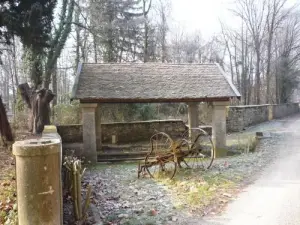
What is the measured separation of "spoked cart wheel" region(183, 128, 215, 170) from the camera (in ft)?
30.3

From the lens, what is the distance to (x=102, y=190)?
7.55 metres

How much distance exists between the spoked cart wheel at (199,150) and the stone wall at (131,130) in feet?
6.60

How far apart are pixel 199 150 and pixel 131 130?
893 centimetres

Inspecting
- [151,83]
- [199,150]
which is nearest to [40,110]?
[151,83]

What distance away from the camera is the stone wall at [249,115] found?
20031 mm

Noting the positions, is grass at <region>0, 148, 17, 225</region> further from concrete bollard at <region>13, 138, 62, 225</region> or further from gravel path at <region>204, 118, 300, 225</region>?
gravel path at <region>204, 118, 300, 225</region>

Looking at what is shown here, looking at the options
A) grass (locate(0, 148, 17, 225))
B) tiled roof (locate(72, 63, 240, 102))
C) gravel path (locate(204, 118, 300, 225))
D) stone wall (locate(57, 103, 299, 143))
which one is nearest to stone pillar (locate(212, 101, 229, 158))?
tiled roof (locate(72, 63, 240, 102))

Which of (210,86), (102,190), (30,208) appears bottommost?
(102,190)

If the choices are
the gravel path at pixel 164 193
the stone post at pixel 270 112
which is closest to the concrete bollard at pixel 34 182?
the gravel path at pixel 164 193

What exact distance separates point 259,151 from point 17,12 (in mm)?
10444

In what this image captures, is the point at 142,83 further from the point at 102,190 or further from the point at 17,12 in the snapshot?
the point at 102,190

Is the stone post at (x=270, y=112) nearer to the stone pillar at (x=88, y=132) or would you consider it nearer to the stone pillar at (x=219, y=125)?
the stone pillar at (x=219, y=125)

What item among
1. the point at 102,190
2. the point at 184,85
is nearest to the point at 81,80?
the point at 184,85

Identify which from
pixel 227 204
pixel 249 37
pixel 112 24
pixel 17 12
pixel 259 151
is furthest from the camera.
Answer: pixel 249 37
